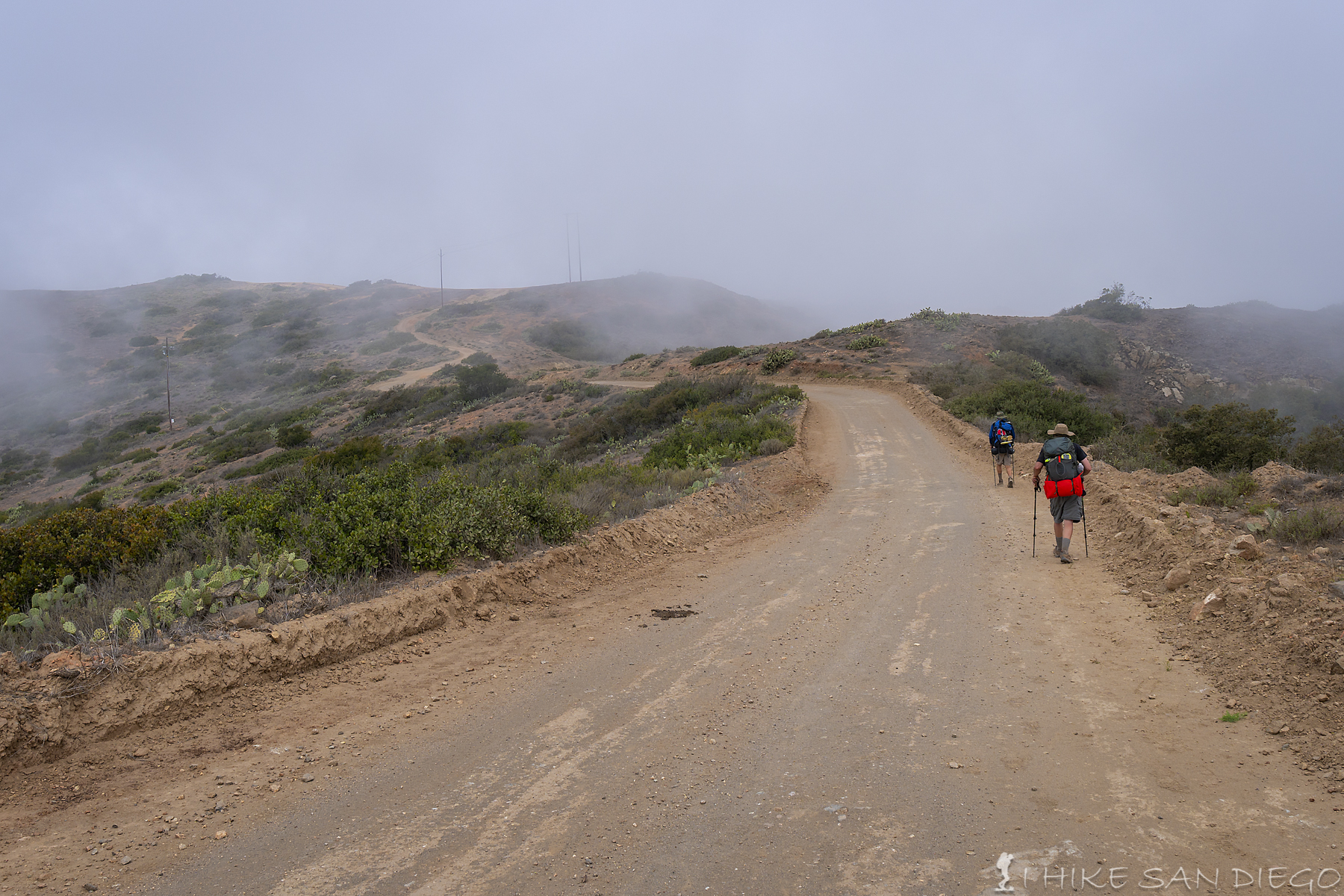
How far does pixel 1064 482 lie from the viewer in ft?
28.7

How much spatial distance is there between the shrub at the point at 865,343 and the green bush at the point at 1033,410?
1652 centimetres

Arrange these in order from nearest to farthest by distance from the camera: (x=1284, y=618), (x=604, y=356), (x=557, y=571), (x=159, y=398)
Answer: (x=1284, y=618) → (x=557, y=571) → (x=159, y=398) → (x=604, y=356)

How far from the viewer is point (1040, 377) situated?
110ft

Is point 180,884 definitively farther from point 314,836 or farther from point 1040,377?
point 1040,377

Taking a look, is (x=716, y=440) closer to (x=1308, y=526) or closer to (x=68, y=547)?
(x=1308, y=526)

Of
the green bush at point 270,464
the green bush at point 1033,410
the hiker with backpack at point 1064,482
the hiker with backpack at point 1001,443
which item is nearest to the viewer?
the hiker with backpack at point 1064,482

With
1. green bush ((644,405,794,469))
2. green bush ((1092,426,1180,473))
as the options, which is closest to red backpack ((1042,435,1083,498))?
green bush ((1092,426,1180,473))

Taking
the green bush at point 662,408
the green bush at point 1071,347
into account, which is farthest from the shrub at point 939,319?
the green bush at point 662,408

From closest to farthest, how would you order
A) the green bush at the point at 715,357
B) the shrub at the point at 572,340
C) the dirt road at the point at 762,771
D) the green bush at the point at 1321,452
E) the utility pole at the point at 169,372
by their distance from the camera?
the dirt road at the point at 762,771
the green bush at the point at 1321,452
the green bush at the point at 715,357
the utility pole at the point at 169,372
the shrub at the point at 572,340

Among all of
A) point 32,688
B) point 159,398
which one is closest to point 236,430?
point 159,398

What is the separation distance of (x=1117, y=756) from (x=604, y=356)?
69.0 m

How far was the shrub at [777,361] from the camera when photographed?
3944 cm

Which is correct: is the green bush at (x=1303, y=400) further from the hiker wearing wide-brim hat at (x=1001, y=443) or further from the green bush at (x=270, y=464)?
the green bush at (x=270, y=464)

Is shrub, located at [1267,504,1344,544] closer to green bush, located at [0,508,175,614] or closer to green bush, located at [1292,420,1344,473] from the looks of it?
green bush, located at [1292,420,1344,473]
